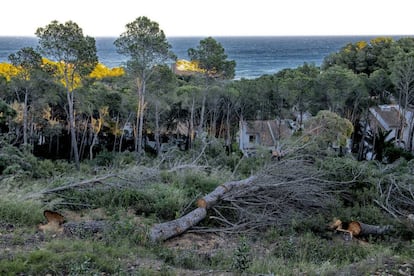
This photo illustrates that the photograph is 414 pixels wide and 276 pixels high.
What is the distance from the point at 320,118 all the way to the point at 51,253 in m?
14.7

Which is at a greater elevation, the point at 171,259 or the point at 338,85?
the point at 338,85

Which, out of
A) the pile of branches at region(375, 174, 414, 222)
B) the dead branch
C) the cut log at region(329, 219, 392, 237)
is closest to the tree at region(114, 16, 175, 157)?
the dead branch

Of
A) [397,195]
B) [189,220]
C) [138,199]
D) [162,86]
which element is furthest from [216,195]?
[162,86]

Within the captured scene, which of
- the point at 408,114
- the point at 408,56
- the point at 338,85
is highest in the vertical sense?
the point at 408,56

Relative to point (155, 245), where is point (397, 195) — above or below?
below

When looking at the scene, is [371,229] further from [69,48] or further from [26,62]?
[26,62]

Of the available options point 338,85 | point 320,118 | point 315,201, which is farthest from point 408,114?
point 315,201

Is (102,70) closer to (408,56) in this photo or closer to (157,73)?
(157,73)

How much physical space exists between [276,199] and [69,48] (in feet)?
45.3

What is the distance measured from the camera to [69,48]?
61.2 feet

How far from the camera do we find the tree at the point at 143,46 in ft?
64.3

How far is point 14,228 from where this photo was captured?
7023mm

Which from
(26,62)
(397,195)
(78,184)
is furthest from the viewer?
(26,62)

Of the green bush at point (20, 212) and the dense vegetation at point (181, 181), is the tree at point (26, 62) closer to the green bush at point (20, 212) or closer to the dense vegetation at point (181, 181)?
the dense vegetation at point (181, 181)
